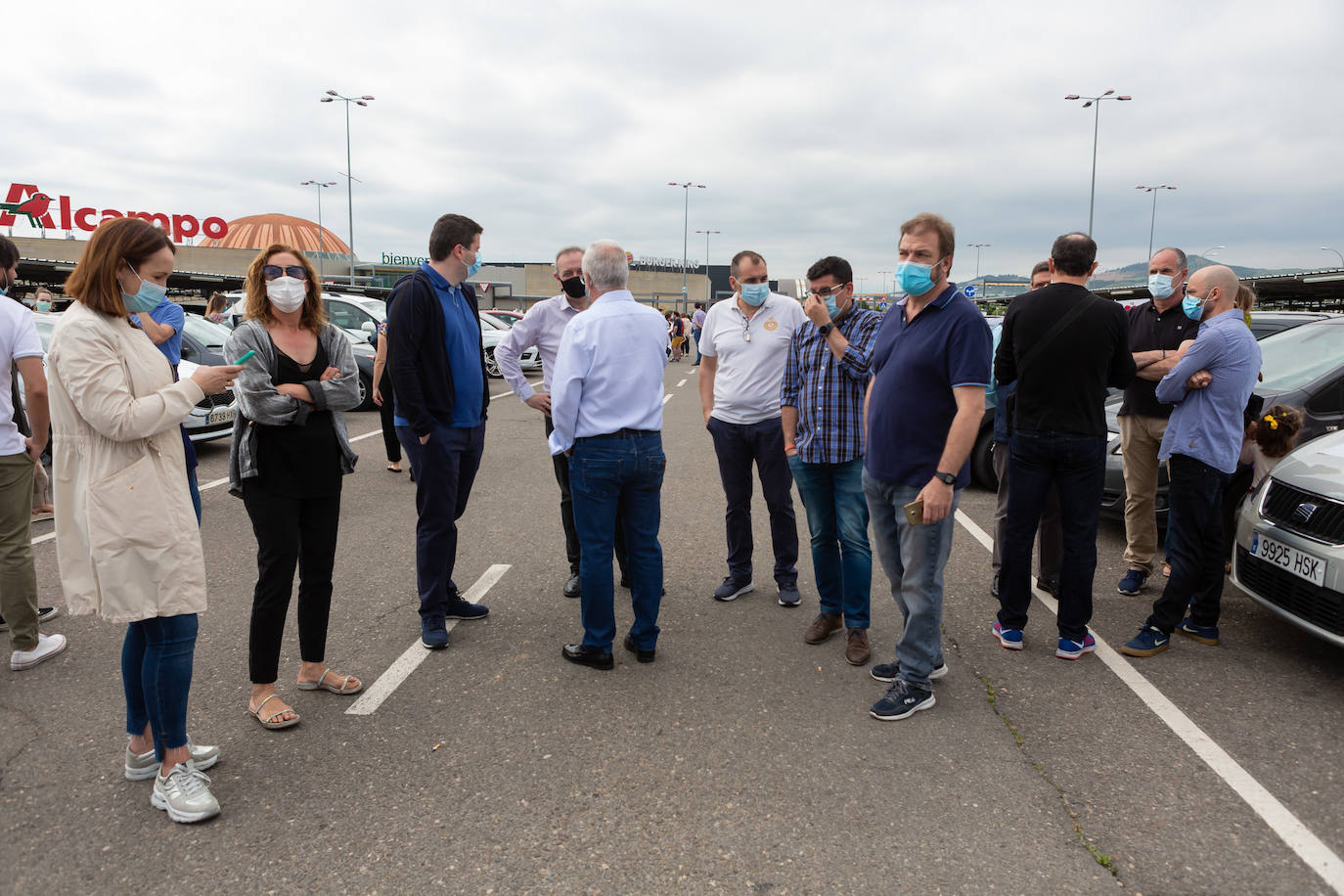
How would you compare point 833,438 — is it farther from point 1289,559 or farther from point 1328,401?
point 1328,401

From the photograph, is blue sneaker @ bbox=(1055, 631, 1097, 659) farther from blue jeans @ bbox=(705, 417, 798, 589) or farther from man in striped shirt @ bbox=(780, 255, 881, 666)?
blue jeans @ bbox=(705, 417, 798, 589)

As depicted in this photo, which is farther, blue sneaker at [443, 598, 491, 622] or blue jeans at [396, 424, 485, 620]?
blue sneaker at [443, 598, 491, 622]

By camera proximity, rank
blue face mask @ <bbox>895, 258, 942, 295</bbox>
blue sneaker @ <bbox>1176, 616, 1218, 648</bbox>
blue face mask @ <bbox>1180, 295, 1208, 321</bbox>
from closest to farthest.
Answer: blue face mask @ <bbox>895, 258, 942, 295</bbox>, blue sneaker @ <bbox>1176, 616, 1218, 648</bbox>, blue face mask @ <bbox>1180, 295, 1208, 321</bbox>

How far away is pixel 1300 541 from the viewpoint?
156 inches

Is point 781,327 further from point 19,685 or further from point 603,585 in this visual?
point 19,685

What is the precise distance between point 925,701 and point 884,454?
3.49 ft

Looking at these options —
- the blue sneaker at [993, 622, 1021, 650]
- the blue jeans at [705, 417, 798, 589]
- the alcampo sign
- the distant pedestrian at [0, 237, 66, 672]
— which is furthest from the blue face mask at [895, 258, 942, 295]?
the alcampo sign

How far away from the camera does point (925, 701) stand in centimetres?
362

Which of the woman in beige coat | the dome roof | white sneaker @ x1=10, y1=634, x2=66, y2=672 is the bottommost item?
white sneaker @ x1=10, y1=634, x2=66, y2=672

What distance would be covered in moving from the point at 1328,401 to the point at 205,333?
11.4 metres

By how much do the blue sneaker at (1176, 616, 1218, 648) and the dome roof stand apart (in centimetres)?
6840

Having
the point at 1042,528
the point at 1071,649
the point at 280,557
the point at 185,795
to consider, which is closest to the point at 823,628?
the point at 1071,649

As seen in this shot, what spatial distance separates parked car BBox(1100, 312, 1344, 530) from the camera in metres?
5.58

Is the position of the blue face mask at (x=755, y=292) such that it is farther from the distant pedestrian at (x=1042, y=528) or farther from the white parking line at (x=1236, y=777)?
the white parking line at (x=1236, y=777)
